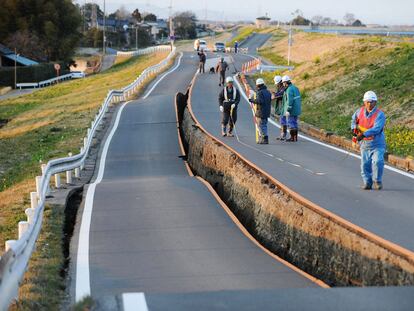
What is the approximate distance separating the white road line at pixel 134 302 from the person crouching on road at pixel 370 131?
19.1ft

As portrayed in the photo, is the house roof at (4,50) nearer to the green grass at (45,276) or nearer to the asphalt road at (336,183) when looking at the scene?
the asphalt road at (336,183)

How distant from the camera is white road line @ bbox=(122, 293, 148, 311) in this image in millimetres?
6098

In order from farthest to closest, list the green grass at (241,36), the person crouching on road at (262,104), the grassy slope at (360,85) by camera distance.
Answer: the green grass at (241,36) → the grassy slope at (360,85) → the person crouching on road at (262,104)

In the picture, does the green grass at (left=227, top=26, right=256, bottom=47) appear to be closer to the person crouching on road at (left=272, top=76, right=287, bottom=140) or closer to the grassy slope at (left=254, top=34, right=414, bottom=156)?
the grassy slope at (left=254, top=34, right=414, bottom=156)

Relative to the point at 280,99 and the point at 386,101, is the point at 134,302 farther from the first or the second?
the point at 386,101

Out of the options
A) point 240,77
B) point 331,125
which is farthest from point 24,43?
point 331,125

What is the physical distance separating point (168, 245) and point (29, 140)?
18659mm

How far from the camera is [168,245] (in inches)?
380

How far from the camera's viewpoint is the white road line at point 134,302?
20.0 feet

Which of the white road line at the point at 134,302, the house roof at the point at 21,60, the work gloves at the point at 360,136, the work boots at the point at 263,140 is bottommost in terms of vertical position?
the house roof at the point at 21,60

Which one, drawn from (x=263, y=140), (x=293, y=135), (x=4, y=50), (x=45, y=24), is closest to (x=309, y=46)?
(x=45, y=24)

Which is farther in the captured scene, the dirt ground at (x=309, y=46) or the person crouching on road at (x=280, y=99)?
the dirt ground at (x=309, y=46)

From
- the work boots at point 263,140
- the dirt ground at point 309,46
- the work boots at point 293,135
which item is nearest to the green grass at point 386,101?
the work boots at point 293,135

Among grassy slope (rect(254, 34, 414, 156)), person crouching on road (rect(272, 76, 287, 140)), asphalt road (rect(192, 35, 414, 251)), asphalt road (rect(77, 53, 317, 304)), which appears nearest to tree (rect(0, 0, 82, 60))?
grassy slope (rect(254, 34, 414, 156))
